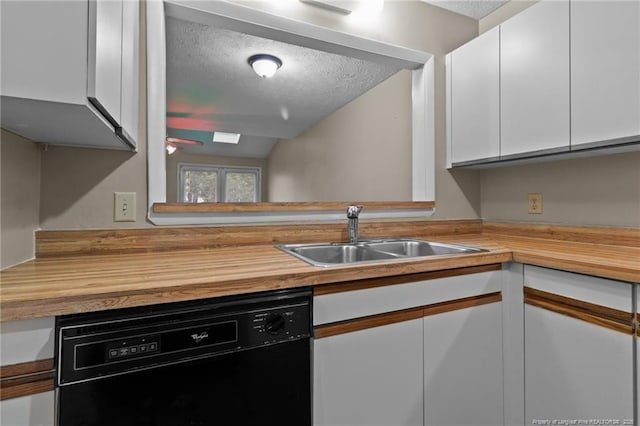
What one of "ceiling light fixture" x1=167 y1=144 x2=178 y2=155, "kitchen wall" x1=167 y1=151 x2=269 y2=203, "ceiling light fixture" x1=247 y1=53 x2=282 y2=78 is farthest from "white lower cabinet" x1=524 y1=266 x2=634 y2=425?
"ceiling light fixture" x1=167 y1=144 x2=178 y2=155

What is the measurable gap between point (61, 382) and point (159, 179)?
818 mm

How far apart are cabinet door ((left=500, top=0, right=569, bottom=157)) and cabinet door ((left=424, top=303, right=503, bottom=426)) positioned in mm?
796

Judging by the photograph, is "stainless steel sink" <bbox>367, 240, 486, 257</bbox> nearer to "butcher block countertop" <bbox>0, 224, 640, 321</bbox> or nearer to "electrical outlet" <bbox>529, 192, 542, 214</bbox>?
"butcher block countertop" <bbox>0, 224, 640, 321</bbox>

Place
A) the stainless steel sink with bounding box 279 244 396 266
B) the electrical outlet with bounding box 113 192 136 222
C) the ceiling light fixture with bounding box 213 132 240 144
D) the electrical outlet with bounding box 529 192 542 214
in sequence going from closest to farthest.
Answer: the electrical outlet with bounding box 113 192 136 222
the stainless steel sink with bounding box 279 244 396 266
the electrical outlet with bounding box 529 192 542 214
the ceiling light fixture with bounding box 213 132 240 144

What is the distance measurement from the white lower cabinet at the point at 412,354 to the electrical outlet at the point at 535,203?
2.37ft

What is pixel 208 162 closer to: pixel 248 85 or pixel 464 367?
pixel 248 85

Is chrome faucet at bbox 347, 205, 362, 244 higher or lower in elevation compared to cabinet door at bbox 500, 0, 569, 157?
lower

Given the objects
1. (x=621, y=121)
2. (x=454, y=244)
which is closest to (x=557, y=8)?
(x=621, y=121)

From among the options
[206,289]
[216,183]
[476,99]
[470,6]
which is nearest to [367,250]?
[206,289]

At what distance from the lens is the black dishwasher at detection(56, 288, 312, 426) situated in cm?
69

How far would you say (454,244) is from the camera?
155 centimetres

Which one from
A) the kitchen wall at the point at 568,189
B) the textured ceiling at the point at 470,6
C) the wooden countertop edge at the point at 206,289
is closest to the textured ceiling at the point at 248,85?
the textured ceiling at the point at 470,6

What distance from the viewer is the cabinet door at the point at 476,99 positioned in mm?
1646

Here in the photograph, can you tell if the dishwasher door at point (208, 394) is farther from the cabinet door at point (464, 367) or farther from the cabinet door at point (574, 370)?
the cabinet door at point (574, 370)
